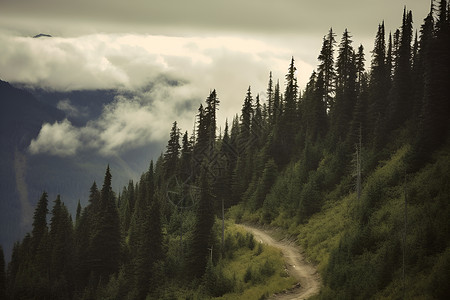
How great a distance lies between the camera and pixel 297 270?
37312 millimetres

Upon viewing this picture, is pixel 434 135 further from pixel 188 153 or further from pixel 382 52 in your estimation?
pixel 188 153

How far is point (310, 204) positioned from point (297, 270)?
15.1m

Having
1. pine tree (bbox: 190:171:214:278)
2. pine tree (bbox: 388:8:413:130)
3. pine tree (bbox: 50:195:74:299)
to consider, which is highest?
pine tree (bbox: 388:8:413:130)

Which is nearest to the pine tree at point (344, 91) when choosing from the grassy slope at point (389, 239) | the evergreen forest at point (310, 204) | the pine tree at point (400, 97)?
the evergreen forest at point (310, 204)

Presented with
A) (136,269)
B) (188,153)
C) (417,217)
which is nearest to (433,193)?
(417,217)

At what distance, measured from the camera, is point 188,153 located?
86.2 meters

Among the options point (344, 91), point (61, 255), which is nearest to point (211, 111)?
point (344, 91)

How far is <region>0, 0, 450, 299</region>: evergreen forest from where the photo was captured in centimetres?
2858

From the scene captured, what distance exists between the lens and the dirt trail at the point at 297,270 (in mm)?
31719

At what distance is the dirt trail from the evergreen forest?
1.17 meters

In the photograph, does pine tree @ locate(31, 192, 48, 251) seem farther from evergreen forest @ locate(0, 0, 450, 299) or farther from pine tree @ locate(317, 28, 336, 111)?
pine tree @ locate(317, 28, 336, 111)

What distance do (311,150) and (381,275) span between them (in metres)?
39.2

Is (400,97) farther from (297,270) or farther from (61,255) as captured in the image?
(61,255)

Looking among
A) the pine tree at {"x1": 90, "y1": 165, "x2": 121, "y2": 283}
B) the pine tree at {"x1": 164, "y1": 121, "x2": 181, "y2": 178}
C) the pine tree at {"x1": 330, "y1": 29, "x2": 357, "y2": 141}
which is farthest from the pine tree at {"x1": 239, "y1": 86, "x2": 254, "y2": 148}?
the pine tree at {"x1": 90, "y1": 165, "x2": 121, "y2": 283}
